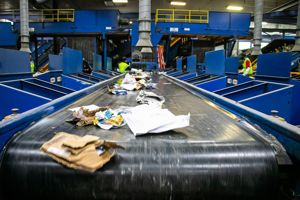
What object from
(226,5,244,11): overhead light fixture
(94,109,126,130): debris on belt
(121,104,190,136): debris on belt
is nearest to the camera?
(121,104,190,136): debris on belt

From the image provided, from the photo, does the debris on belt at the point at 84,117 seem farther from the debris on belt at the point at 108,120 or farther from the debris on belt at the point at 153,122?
the debris on belt at the point at 153,122

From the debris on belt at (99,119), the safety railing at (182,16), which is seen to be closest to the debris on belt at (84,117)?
the debris on belt at (99,119)

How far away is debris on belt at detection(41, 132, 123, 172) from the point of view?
2.67 ft

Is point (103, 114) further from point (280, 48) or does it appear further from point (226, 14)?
point (280, 48)

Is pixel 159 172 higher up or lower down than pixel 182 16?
lower down

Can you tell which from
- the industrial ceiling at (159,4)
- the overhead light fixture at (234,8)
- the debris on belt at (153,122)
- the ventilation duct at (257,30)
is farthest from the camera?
the overhead light fixture at (234,8)

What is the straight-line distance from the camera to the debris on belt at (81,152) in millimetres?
813

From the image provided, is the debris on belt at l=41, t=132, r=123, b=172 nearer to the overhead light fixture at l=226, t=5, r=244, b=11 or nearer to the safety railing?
the safety railing

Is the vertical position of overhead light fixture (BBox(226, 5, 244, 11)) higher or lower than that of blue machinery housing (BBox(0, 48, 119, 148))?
higher

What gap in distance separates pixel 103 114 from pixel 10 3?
59.7 ft

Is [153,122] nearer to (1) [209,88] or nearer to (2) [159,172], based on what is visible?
(2) [159,172]

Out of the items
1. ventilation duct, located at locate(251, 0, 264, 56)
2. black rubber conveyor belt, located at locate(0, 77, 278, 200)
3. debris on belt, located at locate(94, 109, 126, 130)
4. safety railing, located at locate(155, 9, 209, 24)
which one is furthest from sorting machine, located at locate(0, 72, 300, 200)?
ventilation duct, located at locate(251, 0, 264, 56)

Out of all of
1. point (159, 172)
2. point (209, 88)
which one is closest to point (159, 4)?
point (209, 88)

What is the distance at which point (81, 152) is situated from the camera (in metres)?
0.84
